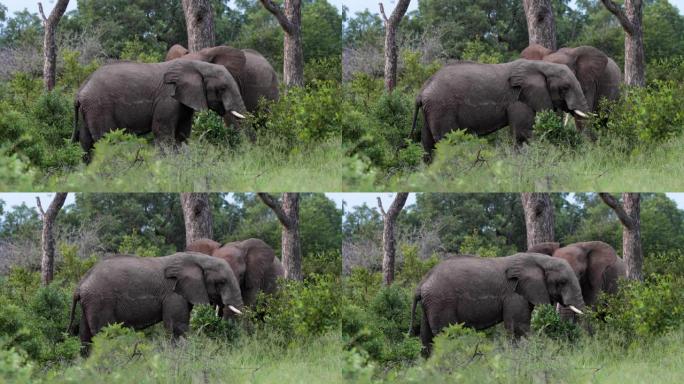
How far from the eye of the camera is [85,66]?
16.8m

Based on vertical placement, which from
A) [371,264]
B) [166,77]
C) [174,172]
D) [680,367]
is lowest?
[680,367]

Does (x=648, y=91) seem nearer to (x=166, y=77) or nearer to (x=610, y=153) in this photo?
(x=610, y=153)

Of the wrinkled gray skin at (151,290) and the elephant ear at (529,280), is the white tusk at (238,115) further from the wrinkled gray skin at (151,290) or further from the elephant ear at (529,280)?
the elephant ear at (529,280)

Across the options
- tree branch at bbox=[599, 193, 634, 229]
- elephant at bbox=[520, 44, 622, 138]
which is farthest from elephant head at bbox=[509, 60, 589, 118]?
tree branch at bbox=[599, 193, 634, 229]

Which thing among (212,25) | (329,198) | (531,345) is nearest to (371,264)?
(329,198)

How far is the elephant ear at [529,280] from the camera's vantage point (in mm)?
14992

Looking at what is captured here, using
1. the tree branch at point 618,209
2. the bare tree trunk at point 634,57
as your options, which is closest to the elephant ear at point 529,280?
the tree branch at point 618,209

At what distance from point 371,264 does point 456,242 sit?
210 cm

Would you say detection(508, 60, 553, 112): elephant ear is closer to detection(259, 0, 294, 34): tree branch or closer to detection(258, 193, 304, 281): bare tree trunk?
detection(259, 0, 294, 34): tree branch

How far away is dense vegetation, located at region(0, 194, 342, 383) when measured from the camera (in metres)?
13.9

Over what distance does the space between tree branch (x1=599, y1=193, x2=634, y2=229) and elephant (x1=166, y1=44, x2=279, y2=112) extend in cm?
439

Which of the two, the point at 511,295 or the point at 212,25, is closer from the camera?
the point at 511,295

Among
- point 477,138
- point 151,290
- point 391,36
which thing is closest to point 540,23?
point 391,36

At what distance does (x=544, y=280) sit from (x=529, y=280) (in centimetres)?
23
